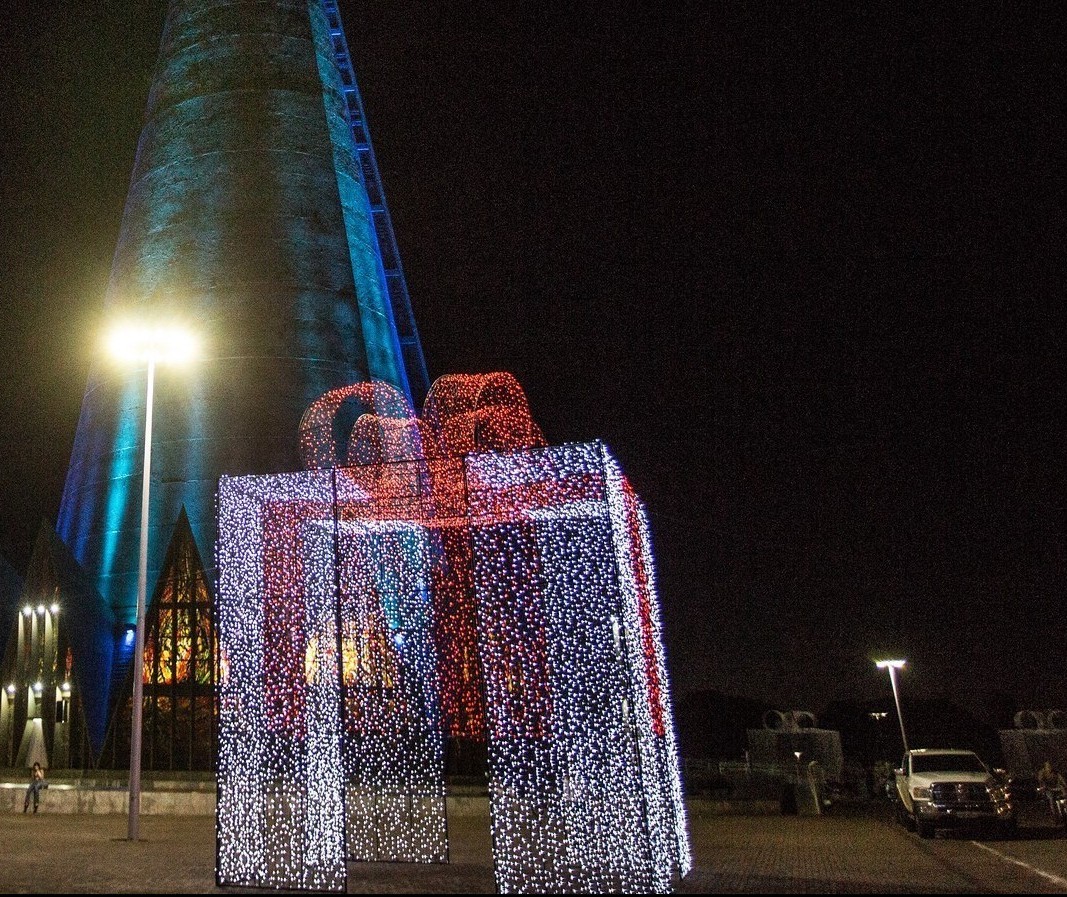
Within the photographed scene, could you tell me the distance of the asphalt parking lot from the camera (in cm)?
1062

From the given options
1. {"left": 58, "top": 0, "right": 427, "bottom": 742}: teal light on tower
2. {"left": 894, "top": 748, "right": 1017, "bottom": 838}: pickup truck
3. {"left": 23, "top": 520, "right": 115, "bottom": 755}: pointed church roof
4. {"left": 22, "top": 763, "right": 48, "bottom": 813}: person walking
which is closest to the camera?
{"left": 894, "top": 748, "right": 1017, "bottom": 838}: pickup truck

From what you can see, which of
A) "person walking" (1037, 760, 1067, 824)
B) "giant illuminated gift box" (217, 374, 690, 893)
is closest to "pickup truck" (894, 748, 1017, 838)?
"person walking" (1037, 760, 1067, 824)

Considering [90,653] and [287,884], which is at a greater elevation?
[90,653]

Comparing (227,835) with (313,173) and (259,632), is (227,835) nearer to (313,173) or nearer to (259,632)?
(259,632)

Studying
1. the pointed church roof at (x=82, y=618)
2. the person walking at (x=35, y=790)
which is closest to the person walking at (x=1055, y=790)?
the person walking at (x=35, y=790)

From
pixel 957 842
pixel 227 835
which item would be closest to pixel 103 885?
pixel 227 835

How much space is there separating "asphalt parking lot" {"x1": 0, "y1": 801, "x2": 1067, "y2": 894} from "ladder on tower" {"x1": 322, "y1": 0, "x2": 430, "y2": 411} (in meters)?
25.6

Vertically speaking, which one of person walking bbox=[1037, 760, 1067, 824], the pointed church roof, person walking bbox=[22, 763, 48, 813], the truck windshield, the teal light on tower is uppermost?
the teal light on tower

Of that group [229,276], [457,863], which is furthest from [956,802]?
[229,276]

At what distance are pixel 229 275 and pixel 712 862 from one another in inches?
1115

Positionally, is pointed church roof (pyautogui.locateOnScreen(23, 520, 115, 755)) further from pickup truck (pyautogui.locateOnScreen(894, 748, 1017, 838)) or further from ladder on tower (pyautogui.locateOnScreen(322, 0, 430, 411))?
pickup truck (pyautogui.locateOnScreen(894, 748, 1017, 838))

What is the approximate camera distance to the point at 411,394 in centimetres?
4138

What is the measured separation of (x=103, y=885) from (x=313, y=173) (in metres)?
31.6

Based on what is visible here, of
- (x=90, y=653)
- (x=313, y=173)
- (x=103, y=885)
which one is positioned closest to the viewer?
(x=103, y=885)
